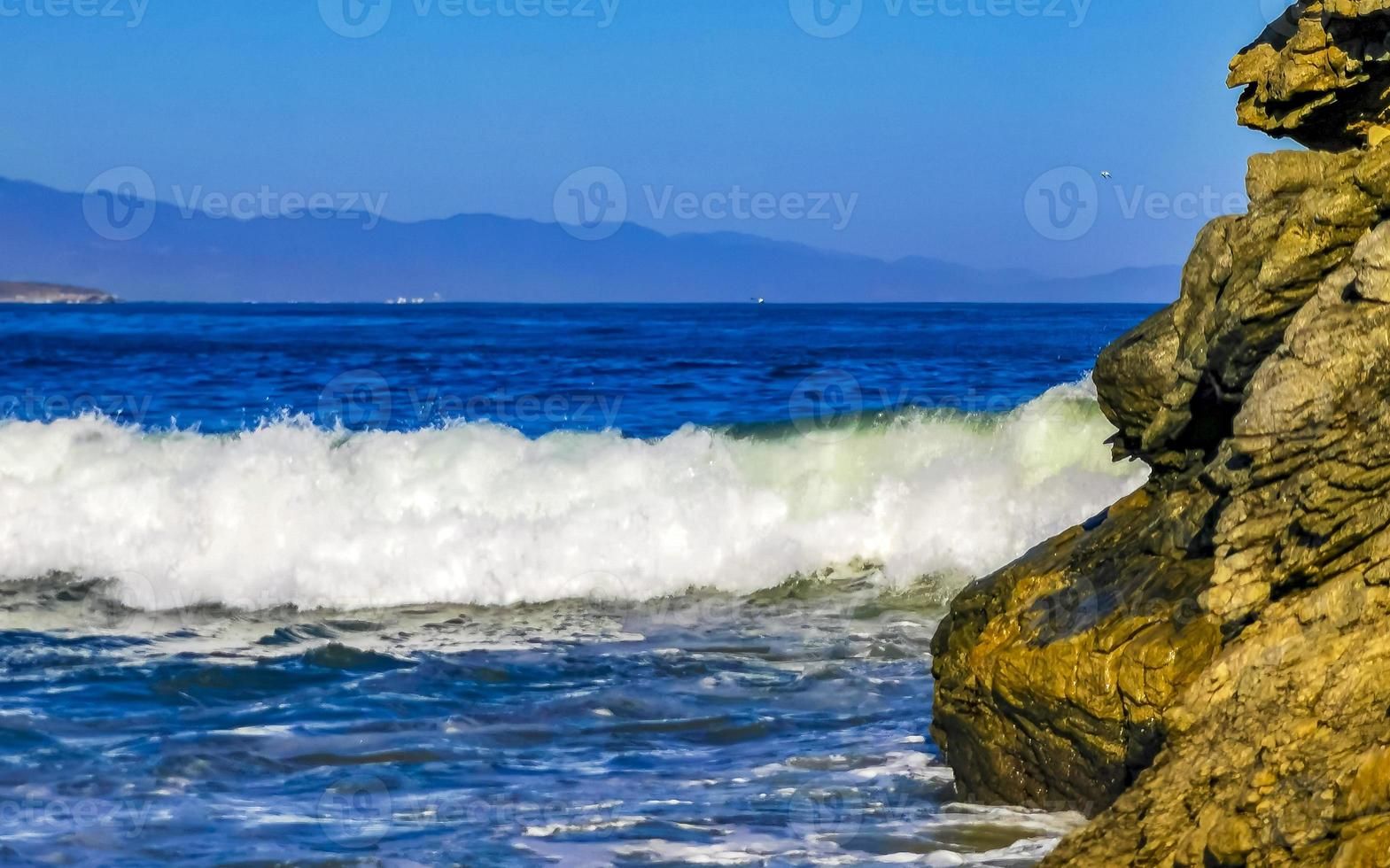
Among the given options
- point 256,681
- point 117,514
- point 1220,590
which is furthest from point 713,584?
point 1220,590

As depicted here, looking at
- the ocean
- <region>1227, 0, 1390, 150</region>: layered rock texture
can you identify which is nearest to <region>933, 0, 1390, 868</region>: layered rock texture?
<region>1227, 0, 1390, 150</region>: layered rock texture

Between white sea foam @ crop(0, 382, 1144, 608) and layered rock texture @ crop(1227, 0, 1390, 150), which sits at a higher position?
layered rock texture @ crop(1227, 0, 1390, 150)

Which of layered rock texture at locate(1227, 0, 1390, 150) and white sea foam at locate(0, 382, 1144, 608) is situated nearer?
layered rock texture at locate(1227, 0, 1390, 150)

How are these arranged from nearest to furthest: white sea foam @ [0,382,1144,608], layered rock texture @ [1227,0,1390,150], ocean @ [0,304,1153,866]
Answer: layered rock texture @ [1227,0,1390,150], ocean @ [0,304,1153,866], white sea foam @ [0,382,1144,608]

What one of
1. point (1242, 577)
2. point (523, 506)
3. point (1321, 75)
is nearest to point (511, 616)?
point (523, 506)

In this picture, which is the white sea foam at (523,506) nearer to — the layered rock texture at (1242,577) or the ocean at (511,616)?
the ocean at (511,616)

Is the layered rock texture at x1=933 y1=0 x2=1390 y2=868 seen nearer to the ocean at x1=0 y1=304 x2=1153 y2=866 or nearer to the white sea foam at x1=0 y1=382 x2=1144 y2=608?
the ocean at x1=0 y1=304 x2=1153 y2=866

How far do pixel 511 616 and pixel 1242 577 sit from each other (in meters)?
7.07

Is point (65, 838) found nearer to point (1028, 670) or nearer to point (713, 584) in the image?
point (1028, 670)

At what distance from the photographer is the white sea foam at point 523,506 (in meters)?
12.1

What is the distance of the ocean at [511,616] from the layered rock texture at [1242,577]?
0.64 meters

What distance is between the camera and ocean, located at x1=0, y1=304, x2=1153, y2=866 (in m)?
6.20

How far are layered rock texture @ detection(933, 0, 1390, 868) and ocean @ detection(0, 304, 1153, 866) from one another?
64 cm

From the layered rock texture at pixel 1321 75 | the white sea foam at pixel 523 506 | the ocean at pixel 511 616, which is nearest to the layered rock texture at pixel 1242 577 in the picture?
the layered rock texture at pixel 1321 75
